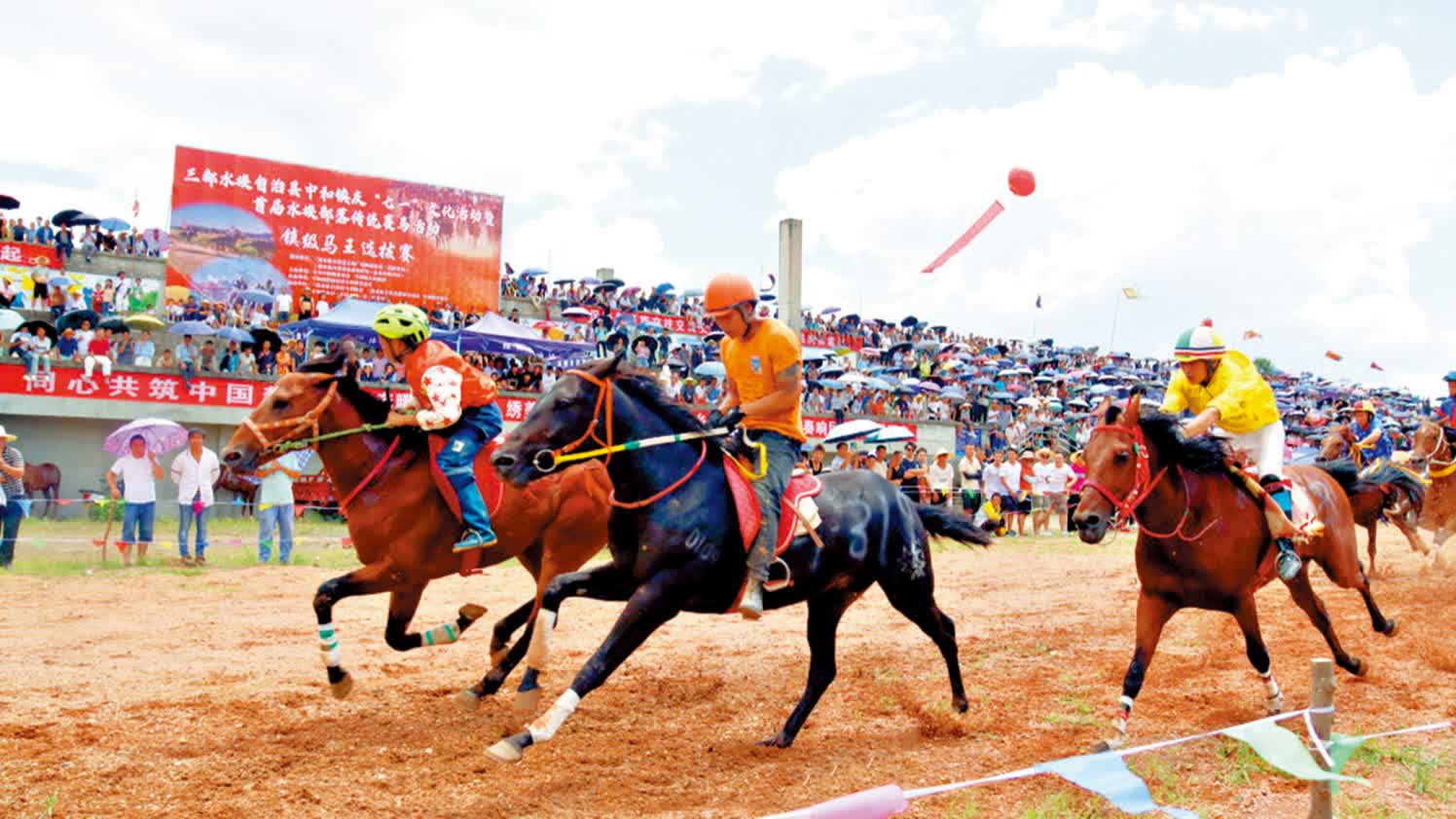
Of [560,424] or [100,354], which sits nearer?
[560,424]

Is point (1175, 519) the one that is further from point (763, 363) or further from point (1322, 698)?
point (763, 363)

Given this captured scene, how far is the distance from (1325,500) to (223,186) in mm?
30568

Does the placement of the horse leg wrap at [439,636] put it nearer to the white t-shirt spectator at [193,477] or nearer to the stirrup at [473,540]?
the stirrup at [473,540]

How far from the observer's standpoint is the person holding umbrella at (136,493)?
15.2 meters

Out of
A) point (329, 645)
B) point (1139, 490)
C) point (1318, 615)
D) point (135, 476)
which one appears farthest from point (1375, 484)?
point (135, 476)

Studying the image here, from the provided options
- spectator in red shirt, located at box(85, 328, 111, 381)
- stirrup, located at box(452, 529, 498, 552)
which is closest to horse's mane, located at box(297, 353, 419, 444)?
stirrup, located at box(452, 529, 498, 552)

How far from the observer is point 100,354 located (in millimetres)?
23828

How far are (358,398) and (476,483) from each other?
1026 mm

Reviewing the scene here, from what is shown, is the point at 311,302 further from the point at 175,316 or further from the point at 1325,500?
the point at 1325,500

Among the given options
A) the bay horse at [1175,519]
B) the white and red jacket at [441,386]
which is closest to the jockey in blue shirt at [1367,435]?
the bay horse at [1175,519]

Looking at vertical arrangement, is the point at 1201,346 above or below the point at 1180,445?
above

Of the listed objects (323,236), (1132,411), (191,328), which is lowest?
(1132,411)

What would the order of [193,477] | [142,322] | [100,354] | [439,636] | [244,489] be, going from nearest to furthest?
[439,636], [193,477], [244,489], [100,354], [142,322]

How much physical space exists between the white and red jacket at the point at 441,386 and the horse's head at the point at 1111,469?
4.10 m
